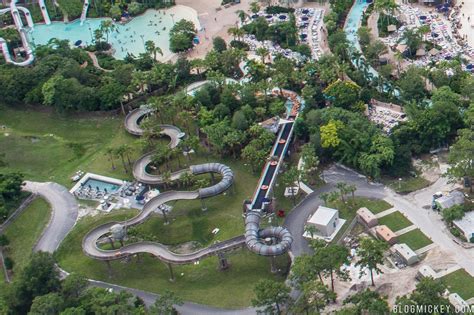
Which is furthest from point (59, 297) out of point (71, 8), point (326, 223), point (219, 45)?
point (71, 8)

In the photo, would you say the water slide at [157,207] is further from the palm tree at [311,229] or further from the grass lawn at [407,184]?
the grass lawn at [407,184]

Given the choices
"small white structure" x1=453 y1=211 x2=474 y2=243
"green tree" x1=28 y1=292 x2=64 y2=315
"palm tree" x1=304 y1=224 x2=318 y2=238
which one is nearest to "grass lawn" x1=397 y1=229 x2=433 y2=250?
"small white structure" x1=453 y1=211 x2=474 y2=243

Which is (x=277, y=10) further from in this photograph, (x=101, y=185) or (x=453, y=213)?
(x=453, y=213)

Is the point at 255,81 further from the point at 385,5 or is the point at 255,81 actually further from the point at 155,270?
the point at 155,270

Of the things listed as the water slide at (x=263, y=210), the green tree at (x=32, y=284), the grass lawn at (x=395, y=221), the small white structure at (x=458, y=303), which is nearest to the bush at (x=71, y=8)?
the water slide at (x=263, y=210)

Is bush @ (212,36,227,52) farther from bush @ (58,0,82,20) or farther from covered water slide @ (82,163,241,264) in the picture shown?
bush @ (58,0,82,20)
